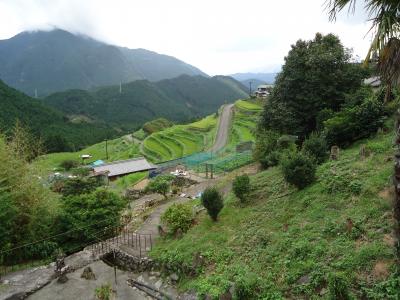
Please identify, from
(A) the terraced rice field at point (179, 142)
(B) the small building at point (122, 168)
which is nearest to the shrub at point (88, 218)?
(B) the small building at point (122, 168)

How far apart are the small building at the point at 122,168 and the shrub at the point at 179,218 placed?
32231 mm

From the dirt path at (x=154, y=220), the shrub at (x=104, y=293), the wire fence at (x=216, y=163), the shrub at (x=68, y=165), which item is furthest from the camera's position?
the shrub at (x=68, y=165)

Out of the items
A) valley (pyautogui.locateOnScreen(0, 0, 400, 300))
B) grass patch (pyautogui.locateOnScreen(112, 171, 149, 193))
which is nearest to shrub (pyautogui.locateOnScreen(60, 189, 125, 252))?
valley (pyautogui.locateOnScreen(0, 0, 400, 300))

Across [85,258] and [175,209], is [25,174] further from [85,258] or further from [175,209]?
[175,209]

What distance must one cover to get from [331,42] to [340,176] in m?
14.8

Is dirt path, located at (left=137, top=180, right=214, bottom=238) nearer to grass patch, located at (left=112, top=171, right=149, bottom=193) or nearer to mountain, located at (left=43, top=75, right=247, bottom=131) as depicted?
grass patch, located at (left=112, top=171, right=149, bottom=193)

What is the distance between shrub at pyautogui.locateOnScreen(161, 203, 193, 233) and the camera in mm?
14820

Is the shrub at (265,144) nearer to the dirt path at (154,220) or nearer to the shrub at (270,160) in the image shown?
the shrub at (270,160)

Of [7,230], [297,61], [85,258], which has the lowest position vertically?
[85,258]

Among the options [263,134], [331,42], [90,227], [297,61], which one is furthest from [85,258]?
[331,42]

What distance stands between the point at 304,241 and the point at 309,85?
14360mm

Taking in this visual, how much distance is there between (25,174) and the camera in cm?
1670

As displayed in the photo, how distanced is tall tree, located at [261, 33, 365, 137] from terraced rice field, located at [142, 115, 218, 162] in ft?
102

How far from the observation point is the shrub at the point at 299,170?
1323cm
